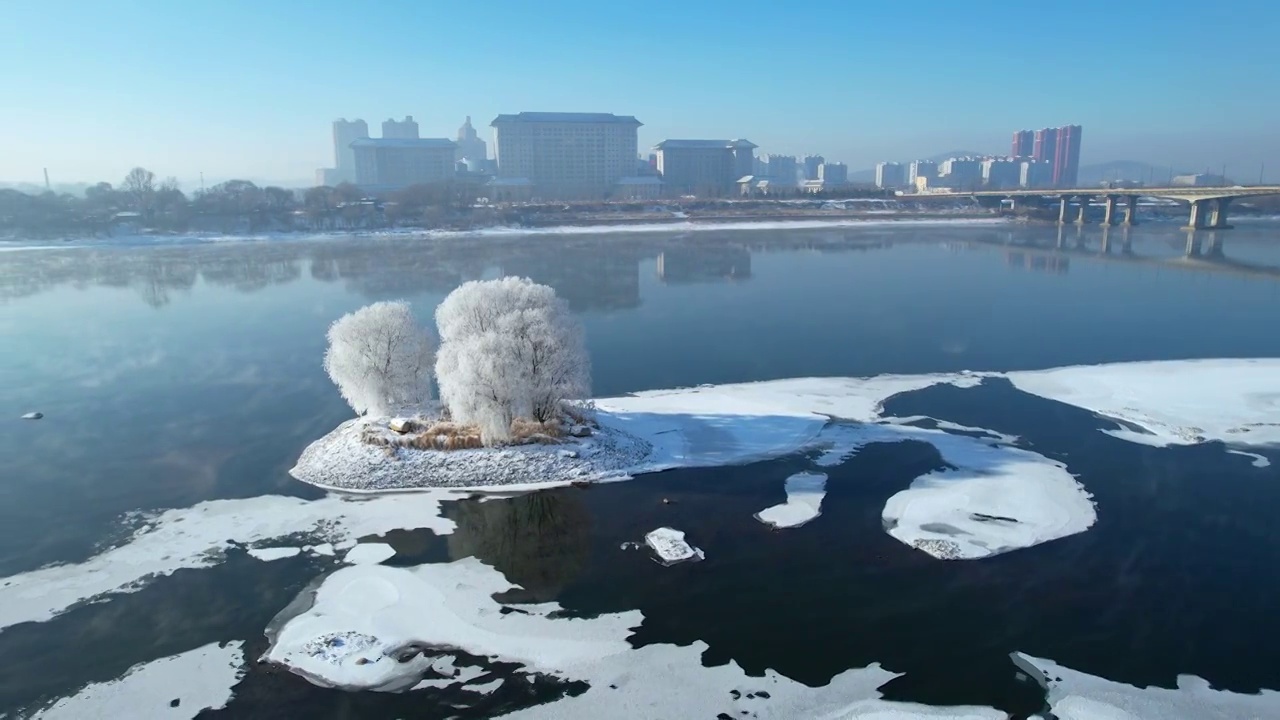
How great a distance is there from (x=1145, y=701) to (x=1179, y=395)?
42.0 feet

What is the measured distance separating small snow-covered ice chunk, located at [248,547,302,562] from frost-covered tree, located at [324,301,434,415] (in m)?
4.63

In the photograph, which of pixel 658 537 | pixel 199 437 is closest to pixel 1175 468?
pixel 658 537

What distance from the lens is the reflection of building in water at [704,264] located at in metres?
38.7

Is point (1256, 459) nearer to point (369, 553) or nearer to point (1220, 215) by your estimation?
point (369, 553)

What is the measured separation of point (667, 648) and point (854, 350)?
15.6 m

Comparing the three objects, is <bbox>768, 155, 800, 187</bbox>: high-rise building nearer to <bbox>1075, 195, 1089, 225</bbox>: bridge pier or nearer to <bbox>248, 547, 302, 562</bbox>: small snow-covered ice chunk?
<bbox>1075, 195, 1089, 225</bbox>: bridge pier

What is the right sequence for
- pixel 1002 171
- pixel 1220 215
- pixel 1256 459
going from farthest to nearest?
1. pixel 1002 171
2. pixel 1220 215
3. pixel 1256 459

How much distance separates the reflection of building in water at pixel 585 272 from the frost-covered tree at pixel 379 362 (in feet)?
44.1

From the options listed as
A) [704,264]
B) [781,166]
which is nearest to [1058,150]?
[781,166]

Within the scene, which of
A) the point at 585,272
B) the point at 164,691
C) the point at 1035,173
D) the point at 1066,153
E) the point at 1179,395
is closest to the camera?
the point at 164,691

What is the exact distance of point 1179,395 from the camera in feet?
61.1

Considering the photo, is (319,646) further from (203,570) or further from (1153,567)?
(1153,567)

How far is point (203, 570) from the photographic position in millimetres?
11125

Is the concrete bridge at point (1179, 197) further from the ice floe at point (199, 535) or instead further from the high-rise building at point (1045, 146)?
the high-rise building at point (1045, 146)
